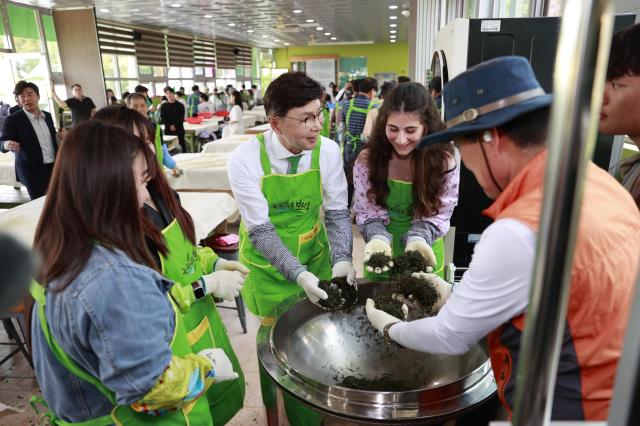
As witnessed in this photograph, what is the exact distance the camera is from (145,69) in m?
12.1

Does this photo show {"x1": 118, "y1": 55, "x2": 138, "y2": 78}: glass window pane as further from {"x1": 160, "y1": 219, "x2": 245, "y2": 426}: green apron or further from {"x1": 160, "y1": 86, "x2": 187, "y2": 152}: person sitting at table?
{"x1": 160, "y1": 219, "x2": 245, "y2": 426}: green apron

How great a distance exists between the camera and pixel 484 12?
3.77m

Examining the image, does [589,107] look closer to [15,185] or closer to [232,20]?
[15,185]

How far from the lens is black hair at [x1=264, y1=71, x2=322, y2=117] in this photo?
66.1 inches

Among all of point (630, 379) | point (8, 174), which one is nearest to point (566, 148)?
point (630, 379)

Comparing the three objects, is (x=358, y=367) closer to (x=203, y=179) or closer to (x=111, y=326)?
(x=111, y=326)

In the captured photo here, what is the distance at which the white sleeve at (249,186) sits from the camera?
1756 millimetres

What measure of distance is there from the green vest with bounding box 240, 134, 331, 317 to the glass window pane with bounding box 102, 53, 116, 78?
1045 cm

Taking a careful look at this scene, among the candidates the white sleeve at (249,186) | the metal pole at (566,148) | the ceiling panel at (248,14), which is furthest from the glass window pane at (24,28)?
the metal pole at (566,148)

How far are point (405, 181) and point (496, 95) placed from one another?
39.2 inches

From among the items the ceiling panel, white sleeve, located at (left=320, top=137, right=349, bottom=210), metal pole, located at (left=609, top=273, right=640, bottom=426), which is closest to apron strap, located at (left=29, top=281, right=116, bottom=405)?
metal pole, located at (left=609, top=273, right=640, bottom=426)

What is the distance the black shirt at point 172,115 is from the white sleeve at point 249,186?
6.45 metres

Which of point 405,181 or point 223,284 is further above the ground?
point 405,181

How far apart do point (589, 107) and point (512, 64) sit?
2.21 feet
